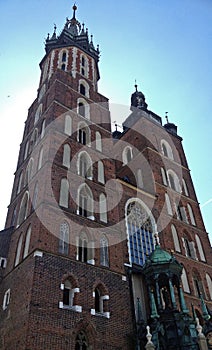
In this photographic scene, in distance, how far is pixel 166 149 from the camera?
1201 inches

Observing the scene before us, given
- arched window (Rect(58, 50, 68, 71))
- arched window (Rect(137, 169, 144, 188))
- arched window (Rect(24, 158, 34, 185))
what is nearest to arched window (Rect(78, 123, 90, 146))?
arched window (Rect(24, 158, 34, 185))

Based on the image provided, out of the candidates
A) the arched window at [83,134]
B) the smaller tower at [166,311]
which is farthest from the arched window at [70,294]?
the arched window at [83,134]

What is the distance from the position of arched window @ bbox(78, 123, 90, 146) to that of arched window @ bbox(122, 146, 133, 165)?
7720mm

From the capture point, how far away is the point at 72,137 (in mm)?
21234

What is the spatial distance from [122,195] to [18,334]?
1077 cm

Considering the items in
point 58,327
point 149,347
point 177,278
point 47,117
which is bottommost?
point 149,347

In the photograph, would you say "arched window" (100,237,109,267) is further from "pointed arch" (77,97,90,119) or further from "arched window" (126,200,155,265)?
"pointed arch" (77,97,90,119)

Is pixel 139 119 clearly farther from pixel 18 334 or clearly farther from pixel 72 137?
pixel 18 334

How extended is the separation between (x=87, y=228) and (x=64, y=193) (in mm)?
2214

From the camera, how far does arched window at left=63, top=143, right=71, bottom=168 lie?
64.1ft

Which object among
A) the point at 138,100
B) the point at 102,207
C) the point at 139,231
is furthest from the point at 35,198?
the point at 138,100

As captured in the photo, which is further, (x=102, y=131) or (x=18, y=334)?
(x=102, y=131)

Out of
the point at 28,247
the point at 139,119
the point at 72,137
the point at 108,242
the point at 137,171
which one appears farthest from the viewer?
the point at 139,119

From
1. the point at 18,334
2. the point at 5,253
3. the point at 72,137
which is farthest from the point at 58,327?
the point at 72,137
